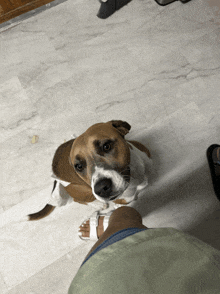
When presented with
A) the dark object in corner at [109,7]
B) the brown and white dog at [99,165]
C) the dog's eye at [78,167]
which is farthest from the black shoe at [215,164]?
the dark object in corner at [109,7]

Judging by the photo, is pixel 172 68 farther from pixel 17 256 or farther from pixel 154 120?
pixel 17 256

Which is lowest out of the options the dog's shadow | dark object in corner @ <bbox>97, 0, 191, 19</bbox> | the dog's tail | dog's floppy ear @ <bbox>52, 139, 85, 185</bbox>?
the dog's shadow

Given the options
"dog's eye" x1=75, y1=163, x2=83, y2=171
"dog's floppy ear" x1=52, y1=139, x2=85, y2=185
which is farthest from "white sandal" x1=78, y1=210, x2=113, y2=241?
"dog's eye" x1=75, y1=163, x2=83, y2=171

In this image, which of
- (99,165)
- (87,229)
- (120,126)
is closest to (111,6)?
(120,126)

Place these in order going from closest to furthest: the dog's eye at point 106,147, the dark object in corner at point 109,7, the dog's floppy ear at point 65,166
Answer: the dog's eye at point 106,147, the dog's floppy ear at point 65,166, the dark object in corner at point 109,7

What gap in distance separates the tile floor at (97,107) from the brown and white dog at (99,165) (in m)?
0.37

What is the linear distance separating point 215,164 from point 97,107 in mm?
1050

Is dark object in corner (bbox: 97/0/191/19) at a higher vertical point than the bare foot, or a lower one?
higher

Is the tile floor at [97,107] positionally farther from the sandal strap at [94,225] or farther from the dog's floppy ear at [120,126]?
the dog's floppy ear at [120,126]

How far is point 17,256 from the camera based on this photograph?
1554 millimetres

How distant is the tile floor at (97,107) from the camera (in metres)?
1.54

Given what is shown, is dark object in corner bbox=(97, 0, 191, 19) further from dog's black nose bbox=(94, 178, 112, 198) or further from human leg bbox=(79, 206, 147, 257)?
human leg bbox=(79, 206, 147, 257)

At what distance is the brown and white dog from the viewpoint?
104 centimetres

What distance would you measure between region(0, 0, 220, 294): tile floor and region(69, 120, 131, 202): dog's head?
0.58m
